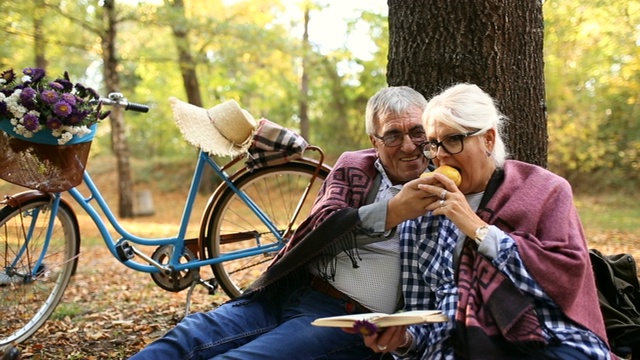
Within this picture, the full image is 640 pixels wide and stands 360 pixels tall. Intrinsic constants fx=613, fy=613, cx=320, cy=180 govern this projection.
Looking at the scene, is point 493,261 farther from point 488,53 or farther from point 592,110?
point 592,110

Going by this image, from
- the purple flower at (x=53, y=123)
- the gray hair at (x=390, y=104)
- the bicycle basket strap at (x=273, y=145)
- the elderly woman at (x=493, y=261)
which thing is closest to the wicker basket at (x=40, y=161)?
the purple flower at (x=53, y=123)

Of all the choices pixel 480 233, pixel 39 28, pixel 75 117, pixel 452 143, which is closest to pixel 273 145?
pixel 75 117

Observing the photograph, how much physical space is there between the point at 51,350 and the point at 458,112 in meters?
2.68

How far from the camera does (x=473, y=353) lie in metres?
2.00

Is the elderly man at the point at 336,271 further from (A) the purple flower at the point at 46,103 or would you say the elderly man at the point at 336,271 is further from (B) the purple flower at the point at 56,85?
(B) the purple flower at the point at 56,85

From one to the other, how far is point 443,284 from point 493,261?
332mm

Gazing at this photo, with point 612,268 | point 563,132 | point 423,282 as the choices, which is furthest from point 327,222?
point 563,132

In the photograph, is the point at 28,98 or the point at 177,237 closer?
the point at 28,98

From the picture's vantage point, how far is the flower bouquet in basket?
3100 millimetres

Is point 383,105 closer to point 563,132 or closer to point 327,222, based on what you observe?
point 327,222

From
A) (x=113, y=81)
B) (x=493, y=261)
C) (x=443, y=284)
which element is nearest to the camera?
(x=493, y=261)

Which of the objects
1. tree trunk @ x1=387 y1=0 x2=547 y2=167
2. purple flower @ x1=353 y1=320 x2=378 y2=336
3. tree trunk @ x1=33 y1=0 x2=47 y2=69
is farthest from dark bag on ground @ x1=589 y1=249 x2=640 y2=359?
tree trunk @ x1=33 y1=0 x2=47 y2=69

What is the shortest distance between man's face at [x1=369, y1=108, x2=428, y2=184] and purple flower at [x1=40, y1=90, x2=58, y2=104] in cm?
166

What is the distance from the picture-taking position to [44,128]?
3164 mm
